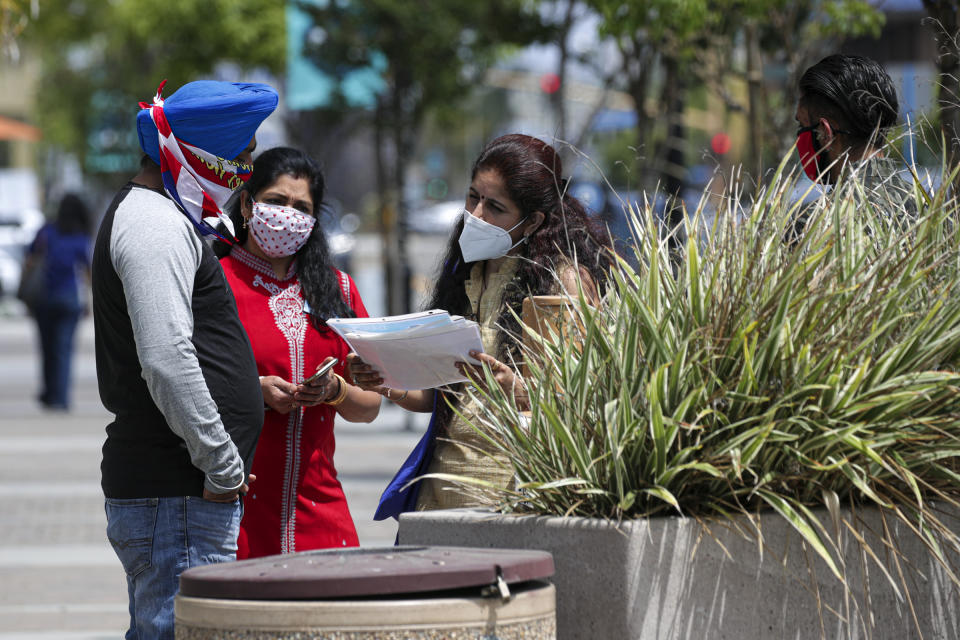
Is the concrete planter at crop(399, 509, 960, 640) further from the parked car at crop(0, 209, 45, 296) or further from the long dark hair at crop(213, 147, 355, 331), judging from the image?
the parked car at crop(0, 209, 45, 296)

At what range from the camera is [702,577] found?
3078 millimetres

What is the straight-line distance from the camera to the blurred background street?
654 centimetres

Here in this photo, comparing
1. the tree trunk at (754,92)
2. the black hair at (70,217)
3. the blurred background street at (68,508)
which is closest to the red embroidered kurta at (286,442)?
the blurred background street at (68,508)

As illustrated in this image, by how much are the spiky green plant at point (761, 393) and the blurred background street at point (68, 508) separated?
11.9ft

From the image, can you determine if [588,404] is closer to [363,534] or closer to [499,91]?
[363,534]

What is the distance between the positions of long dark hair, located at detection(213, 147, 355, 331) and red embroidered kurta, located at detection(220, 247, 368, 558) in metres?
0.04

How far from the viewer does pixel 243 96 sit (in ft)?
11.2

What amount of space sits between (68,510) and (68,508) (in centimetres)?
7

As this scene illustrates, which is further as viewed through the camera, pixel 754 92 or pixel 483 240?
pixel 754 92

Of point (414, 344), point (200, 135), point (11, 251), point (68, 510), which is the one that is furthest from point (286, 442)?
point (11, 251)

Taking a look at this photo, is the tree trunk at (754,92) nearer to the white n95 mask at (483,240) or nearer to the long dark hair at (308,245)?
the long dark hair at (308,245)

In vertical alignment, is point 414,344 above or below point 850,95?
below

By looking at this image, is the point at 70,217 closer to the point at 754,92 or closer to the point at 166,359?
the point at 754,92

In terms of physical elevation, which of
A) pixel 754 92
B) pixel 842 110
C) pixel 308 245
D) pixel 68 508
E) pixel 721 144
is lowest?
pixel 68 508
